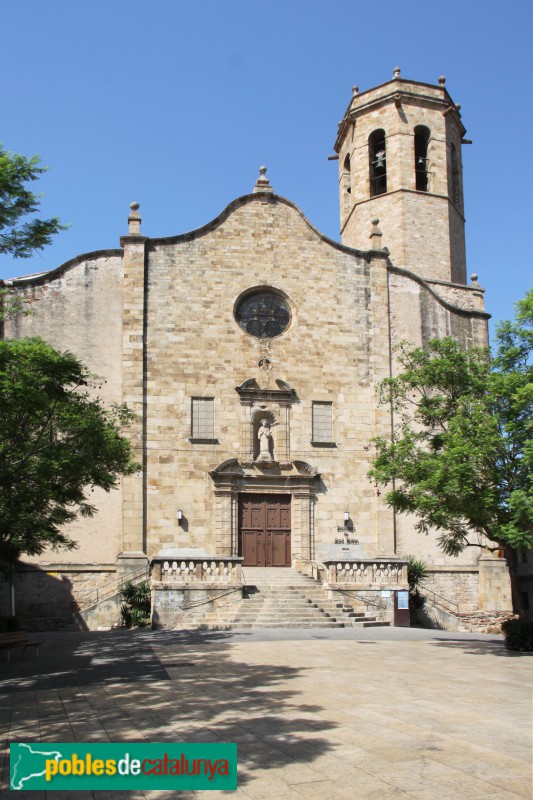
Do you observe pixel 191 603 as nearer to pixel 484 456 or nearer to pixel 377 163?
pixel 484 456

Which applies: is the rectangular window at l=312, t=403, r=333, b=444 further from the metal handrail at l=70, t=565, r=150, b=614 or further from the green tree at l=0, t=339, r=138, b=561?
the green tree at l=0, t=339, r=138, b=561

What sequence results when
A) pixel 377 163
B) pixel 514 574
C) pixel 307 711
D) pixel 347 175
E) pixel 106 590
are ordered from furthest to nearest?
pixel 347 175, pixel 377 163, pixel 106 590, pixel 514 574, pixel 307 711

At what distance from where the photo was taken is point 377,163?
105 feet

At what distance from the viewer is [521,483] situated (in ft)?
52.6

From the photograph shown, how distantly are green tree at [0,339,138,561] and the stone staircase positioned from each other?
569cm

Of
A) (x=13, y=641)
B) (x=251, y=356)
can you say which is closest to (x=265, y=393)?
(x=251, y=356)

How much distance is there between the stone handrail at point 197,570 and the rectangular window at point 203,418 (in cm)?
502

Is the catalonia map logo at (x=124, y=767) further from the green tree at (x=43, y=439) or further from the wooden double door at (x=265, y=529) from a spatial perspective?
the wooden double door at (x=265, y=529)

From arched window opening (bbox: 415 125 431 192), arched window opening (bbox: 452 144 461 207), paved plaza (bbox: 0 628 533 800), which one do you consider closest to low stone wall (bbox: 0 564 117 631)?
paved plaza (bbox: 0 628 533 800)

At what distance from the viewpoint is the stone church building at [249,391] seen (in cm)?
2480

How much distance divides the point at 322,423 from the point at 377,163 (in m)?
11.6

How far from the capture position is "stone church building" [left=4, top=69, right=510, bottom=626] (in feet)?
81.4

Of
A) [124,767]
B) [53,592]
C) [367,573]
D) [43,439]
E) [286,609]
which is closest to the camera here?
[124,767]

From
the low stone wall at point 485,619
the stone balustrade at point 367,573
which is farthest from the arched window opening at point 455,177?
the stone balustrade at point 367,573
